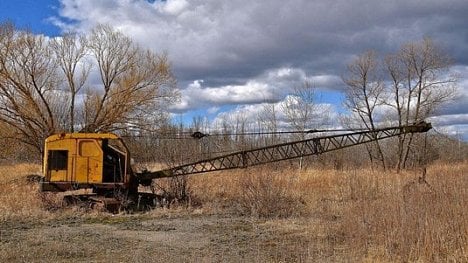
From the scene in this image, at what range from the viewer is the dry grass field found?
964 centimetres

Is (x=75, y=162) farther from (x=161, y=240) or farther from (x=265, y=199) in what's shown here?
(x=161, y=240)

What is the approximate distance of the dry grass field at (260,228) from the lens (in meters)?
9.64

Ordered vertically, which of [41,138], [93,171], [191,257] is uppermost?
[41,138]

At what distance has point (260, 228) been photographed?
1430 cm

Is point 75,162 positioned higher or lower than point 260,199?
higher

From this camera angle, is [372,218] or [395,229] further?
[372,218]

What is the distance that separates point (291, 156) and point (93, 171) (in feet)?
26.5

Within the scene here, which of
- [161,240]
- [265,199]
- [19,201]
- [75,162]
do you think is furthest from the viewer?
[19,201]

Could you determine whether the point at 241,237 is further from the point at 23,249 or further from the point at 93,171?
the point at 93,171

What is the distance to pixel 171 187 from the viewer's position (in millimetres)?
20266

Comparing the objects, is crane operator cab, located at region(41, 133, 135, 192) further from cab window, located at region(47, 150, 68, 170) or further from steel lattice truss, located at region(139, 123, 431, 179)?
steel lattice truss, located at region(139, 123, 431, 179)

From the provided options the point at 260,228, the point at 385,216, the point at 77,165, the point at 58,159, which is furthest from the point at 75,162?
the point at 385,216

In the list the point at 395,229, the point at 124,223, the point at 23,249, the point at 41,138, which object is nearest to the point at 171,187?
the point at 124,223

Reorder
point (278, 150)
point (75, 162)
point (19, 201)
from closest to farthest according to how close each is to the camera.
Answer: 1. point (75, 162)
2. point (19, 201)
3. point (278, 150)
